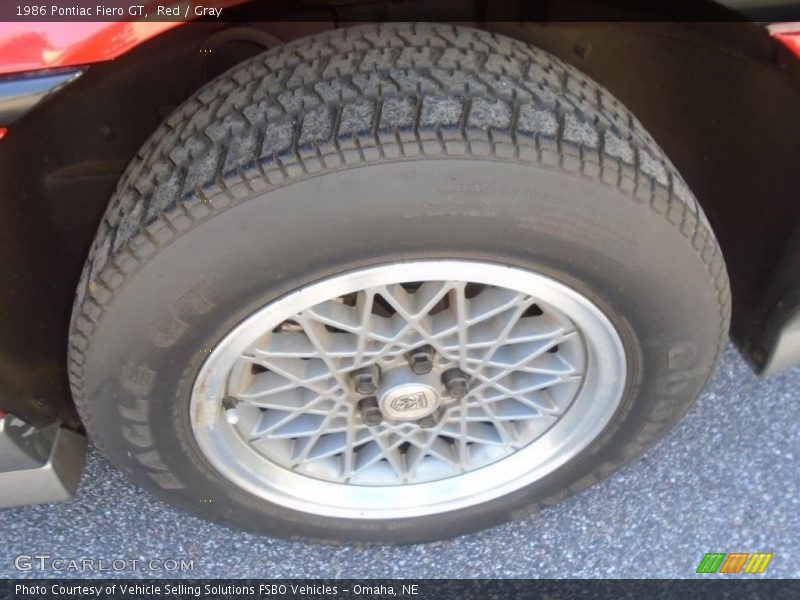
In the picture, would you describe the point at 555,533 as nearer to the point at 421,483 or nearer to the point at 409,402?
the point at 421,483

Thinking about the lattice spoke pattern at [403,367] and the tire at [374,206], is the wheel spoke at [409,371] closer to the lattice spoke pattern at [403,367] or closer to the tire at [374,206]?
the lattice spoke pattern at [403,367]

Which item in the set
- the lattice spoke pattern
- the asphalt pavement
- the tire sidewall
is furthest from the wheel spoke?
the asphalt pavement

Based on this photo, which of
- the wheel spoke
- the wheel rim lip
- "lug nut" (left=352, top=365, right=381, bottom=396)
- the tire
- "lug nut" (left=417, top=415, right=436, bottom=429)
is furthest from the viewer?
"lug nut" (left=417, top=415, right=436, bottom=429)

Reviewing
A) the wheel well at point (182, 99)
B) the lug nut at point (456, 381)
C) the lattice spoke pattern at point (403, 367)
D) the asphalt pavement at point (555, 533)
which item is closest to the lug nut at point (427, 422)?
the lattice spoke pattern at point (403, 367)

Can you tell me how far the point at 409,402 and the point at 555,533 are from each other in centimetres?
60

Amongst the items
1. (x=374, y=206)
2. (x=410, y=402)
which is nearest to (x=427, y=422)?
(x=410, y=402)

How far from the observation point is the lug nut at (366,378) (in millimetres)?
1639

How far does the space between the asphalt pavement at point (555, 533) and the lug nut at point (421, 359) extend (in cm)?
60

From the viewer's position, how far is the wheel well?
1571 millimetres

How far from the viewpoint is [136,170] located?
1.47m

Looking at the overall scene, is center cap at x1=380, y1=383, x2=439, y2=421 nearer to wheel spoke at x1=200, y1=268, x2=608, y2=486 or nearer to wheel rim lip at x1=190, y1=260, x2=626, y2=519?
wheel spoke at x1=200, y1=268, x2=608, y2=486

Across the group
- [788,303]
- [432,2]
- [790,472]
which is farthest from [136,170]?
[790,472]

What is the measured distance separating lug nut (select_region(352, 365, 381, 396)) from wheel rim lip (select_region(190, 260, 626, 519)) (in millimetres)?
277

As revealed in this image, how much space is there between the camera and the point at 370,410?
5.59ft
